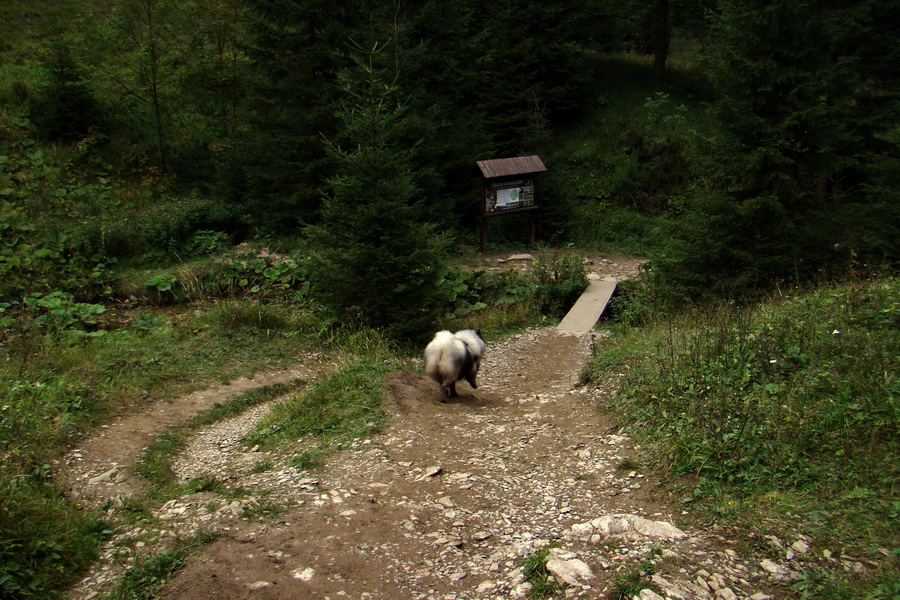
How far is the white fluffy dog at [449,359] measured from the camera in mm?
7730

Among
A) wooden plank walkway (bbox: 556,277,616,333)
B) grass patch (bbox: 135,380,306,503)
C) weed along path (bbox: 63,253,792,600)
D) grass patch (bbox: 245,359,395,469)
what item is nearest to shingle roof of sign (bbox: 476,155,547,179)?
wooden plank walkway (bbox: 556,277,616,333)

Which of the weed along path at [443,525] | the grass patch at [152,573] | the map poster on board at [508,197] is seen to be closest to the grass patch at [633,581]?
the weed along path at [443,525]

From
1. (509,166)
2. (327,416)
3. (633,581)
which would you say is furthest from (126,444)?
(509,166)

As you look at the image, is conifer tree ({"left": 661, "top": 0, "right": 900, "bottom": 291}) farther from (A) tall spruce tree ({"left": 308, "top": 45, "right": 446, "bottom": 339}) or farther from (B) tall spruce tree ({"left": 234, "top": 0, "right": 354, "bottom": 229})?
(B) tall spruce tree ({"left": 234, "top": 0, "right": 354, "bottom": 229})

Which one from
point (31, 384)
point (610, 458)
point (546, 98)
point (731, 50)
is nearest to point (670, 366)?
point (610, 458)

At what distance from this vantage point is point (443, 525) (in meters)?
4.77

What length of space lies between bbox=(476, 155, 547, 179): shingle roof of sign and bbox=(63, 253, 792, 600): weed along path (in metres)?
10.1

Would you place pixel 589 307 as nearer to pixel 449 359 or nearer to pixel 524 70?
pixel 449 359

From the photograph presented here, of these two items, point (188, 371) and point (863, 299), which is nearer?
point (863, 299)

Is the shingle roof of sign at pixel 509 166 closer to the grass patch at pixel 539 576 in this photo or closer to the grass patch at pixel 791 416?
the grass patch at pixel 791 416

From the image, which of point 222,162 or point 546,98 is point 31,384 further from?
point 546,98

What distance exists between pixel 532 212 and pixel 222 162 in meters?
9.75

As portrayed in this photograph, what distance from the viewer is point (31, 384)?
7793mm

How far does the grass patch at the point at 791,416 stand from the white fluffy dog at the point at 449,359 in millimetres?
1960
